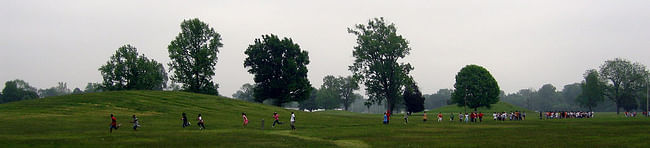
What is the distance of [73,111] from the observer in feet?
183

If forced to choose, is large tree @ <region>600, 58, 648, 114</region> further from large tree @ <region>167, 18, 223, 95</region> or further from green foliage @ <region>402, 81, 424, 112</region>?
large tree @ <region>167, 18, 223, 95</region>

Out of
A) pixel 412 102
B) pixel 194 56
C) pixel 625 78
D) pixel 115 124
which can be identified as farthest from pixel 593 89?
pixel 115 124

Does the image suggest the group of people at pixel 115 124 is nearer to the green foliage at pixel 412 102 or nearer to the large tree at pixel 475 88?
the large tree at pixel 475 88

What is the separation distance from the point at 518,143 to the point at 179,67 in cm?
7987

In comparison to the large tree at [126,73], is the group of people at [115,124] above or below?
below

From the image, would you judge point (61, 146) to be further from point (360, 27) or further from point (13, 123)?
point (360, 27)

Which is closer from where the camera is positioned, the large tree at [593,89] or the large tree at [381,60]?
the large tree at [381,60]

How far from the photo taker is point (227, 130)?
4209 centimetres

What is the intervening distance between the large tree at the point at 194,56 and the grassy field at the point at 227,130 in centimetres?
1482

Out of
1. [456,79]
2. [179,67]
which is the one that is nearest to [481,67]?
[456,79]

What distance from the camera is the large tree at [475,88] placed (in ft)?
388

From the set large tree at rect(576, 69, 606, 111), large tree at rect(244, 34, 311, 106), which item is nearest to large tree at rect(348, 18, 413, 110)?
large tree at rect(244, 34, 311, 106)

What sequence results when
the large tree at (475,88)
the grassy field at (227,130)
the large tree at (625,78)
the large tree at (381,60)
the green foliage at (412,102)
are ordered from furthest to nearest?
1. the large tree at (625,78)
2. the green foliage at (412,102)
3. the large tree at (475,88)
4. the large tree at (381,60)
5. the grassy field at (227,130)

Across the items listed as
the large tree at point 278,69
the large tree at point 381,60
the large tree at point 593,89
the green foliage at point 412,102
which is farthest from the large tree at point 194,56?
the large tree at point 593,89
